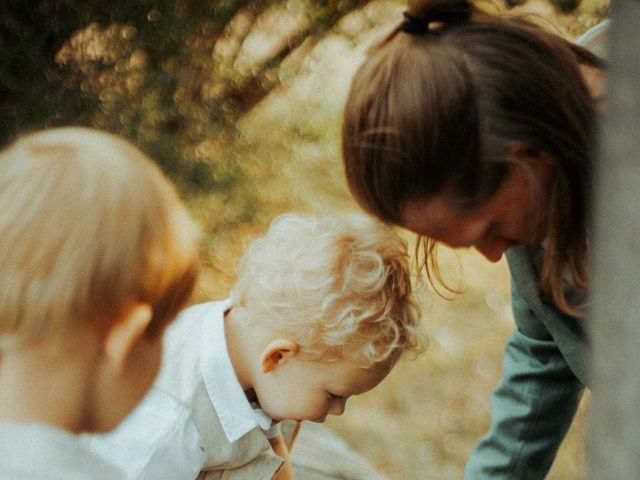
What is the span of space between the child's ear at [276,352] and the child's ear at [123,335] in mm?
822

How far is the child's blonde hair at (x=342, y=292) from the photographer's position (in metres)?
2.12

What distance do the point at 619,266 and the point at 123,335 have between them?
2.32 feet

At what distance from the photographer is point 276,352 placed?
7.06ft

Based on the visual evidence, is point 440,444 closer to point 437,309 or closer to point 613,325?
point 437,309

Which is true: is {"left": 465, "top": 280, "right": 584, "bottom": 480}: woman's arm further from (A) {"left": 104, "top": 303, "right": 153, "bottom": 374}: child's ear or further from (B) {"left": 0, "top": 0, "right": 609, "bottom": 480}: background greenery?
(A) {"left": 104, "top": 303, "right": 153, "bottom": 374}: child's ear

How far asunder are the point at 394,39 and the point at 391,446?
2.60m

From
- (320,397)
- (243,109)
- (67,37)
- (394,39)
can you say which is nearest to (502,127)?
(394,39)

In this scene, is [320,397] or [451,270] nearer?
[320,397]

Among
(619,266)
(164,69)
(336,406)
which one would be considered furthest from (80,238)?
(164,69)

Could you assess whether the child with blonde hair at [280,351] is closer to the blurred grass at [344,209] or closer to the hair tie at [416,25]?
the hair tie at [416,25]

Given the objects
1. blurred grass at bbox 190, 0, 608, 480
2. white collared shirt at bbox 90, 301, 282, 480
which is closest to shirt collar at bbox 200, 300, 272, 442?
white collared shirt at bbox 90, 301, 282, 480

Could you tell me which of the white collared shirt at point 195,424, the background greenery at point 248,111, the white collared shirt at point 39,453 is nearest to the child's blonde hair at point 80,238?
the white collared shirt at point 39,453

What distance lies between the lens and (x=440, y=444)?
167 inches

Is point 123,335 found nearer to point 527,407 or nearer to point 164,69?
point 527,407
